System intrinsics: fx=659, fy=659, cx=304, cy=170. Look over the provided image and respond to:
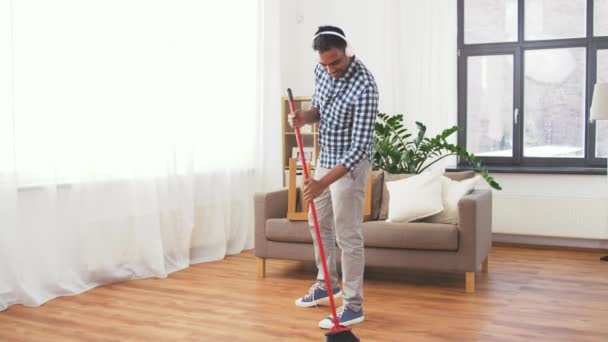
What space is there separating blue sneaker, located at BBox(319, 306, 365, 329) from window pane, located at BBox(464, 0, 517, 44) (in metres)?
3.46

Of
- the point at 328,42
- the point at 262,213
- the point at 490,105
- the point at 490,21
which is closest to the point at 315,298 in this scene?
the point at 262,213

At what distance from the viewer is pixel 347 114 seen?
305 centimetres

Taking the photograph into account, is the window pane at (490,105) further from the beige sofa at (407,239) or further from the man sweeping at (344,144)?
the man sweeping at (344,144)

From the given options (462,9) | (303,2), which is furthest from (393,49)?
(303,2)

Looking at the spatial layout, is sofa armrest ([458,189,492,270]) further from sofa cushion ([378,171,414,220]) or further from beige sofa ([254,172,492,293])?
sofa cushion ([378,171,414,220])

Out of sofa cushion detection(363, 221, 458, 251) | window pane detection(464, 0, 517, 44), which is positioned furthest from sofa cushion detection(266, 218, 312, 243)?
window pane detection(464, 0, 517, 44)

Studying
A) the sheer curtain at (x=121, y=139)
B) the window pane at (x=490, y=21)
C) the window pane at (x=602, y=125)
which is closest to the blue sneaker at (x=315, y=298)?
the sheer curtain at (x=121, y=139)

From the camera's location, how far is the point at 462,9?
585 centimetres

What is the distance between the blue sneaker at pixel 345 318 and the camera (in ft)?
10.2

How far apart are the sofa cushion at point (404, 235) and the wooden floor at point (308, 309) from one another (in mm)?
275

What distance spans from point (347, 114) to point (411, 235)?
1124mm

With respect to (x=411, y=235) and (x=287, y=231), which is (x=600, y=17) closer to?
(x=411, y=235)

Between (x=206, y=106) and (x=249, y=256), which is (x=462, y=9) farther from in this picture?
(x=249, y=256)

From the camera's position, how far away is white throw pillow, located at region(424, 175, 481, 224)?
13.2 feet
